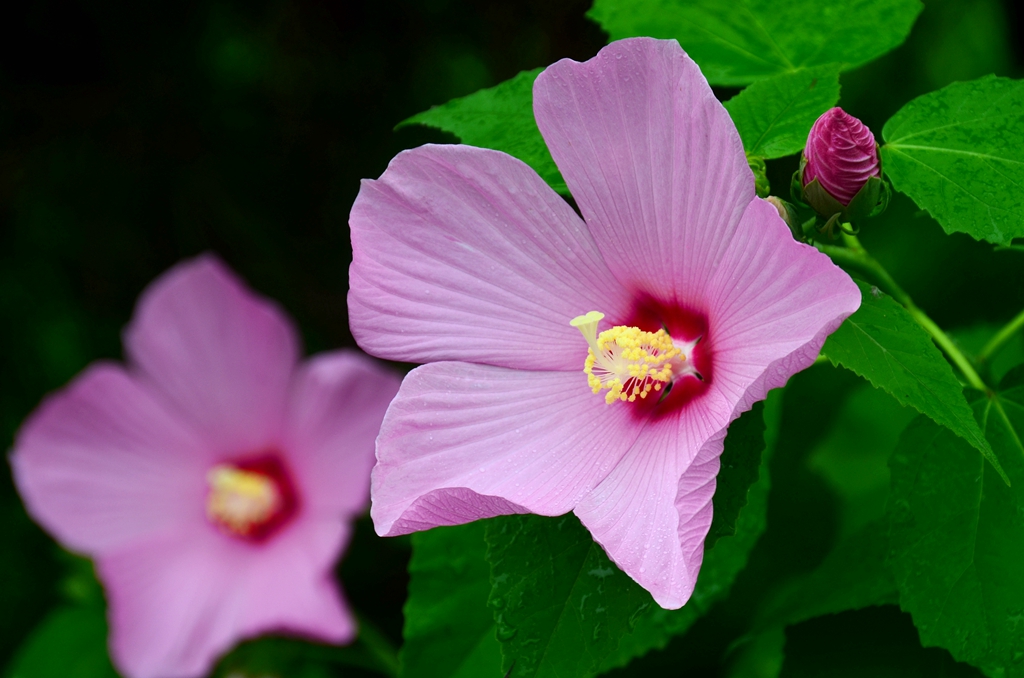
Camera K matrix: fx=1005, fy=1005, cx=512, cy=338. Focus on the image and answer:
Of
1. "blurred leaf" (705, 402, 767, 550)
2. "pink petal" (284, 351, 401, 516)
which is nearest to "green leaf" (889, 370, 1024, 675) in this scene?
"blurred leaf" (705, 402, 767, 550)

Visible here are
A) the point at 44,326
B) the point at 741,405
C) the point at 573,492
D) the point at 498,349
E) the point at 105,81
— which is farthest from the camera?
the point at 44,326

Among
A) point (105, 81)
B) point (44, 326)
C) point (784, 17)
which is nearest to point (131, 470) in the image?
point (44, 326)

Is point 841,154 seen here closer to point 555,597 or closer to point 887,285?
point 887,285

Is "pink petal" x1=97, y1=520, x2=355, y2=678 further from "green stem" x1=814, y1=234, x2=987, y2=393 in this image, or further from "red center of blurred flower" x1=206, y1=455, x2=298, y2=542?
"green stem" x1=814, y1=234, x2=987, y2=393

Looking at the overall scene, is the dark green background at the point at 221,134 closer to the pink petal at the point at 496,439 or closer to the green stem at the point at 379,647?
the green stem at the point at 379,647

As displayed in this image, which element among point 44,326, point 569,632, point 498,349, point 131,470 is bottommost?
point 131,470

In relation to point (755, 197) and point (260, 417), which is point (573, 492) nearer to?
point (755, 197)

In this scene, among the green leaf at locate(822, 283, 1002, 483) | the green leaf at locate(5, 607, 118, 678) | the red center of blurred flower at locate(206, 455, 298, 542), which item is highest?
the green leaf at locate(822, 283, 1002, 483)
